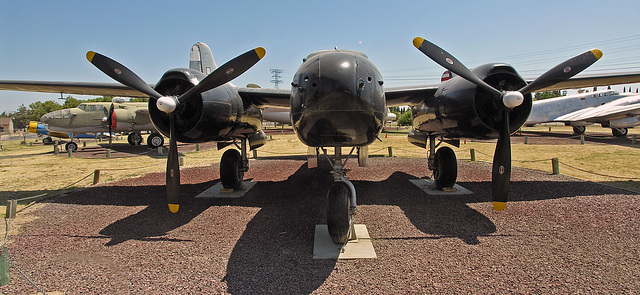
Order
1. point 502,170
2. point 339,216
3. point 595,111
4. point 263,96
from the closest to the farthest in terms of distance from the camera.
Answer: point 339,216 < point 502,170 < point 263,96 < point 595,111

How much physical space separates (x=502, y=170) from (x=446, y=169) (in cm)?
249

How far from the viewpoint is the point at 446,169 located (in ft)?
28.0

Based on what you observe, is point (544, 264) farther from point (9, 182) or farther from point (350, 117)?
point (9, 182)

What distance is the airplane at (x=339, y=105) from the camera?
→ 4707 millimetres

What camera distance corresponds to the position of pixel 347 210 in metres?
4.88

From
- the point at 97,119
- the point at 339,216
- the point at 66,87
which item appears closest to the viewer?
the point at 339,216

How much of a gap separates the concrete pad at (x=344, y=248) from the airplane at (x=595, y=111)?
31.2 meters

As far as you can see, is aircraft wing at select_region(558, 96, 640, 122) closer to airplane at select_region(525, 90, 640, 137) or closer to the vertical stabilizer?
airplane at select_region(525, 90, 640, 137)

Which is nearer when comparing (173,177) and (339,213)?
(339,213)

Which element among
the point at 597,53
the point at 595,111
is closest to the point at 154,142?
the point at 597,53

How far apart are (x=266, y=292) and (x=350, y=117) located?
2.68 meters

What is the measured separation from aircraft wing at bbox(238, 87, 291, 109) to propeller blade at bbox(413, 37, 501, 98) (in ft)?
12.4

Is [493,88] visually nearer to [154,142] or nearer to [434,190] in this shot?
[434,190]

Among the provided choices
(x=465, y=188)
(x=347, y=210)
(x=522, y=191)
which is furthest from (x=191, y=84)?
(x=522, y=191)
